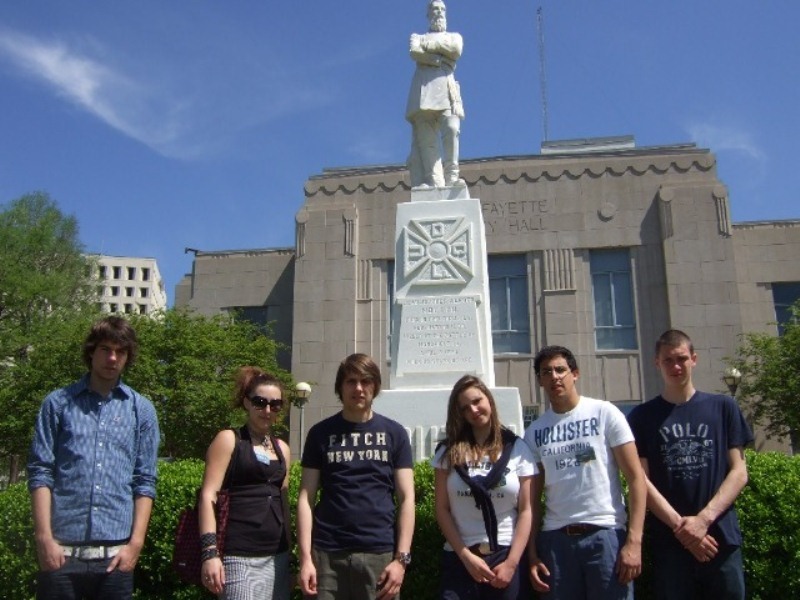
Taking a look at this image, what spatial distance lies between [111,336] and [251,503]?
126cm

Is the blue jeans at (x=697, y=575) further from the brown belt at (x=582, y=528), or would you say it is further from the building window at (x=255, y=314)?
the building window at (x=255, y=314)

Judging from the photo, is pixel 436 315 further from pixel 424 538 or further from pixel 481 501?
pixel 481 501

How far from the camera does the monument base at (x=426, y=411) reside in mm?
8250

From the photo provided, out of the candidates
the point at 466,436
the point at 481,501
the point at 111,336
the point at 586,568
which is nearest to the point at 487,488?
the point at 481,501

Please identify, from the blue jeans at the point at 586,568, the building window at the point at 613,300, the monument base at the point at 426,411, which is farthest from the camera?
the building window at the point at 613,300

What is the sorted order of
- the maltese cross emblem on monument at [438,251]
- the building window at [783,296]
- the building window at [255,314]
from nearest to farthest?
the maltese cross emblem on monument at [438,251]
the building window at [783,296]
the building window at [255,314]

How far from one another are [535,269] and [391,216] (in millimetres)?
5684

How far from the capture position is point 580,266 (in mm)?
26344

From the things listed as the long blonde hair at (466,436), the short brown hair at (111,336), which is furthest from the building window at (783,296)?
the short brown hair at (111,336)

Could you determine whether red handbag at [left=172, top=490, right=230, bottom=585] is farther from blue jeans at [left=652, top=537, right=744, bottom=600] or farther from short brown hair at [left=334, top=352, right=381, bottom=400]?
blue jeans at [left=652, top=537, right=744, bottom=600]

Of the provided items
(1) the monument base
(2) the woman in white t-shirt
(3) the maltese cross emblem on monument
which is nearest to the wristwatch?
(2) the woman in white t-shirt

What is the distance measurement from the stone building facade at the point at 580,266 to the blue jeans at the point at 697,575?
2087cm

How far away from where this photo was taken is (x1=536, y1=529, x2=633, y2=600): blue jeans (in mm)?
4039

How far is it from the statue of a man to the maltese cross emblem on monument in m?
0.78
